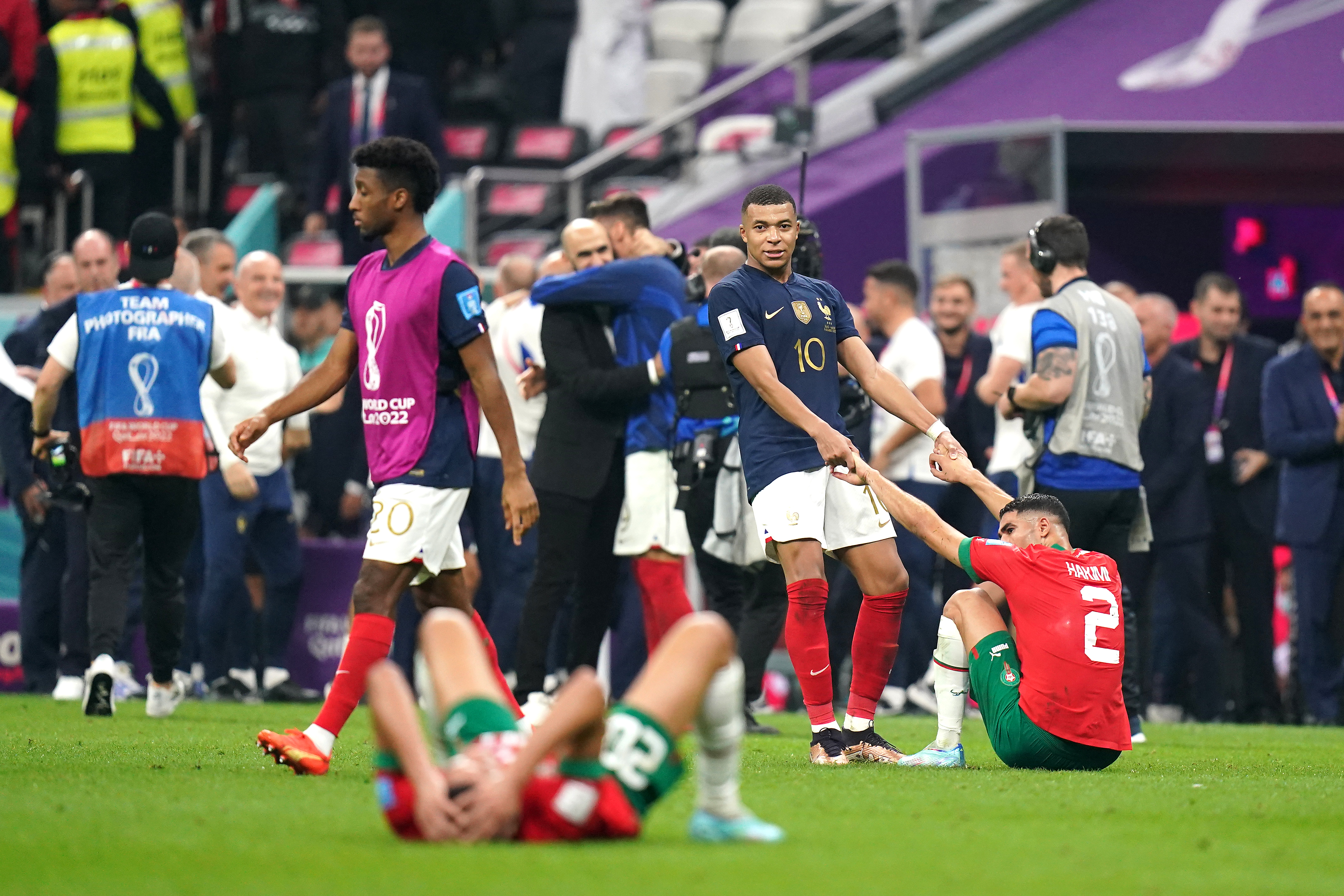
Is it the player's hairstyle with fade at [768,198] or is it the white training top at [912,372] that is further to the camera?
the white training top at [912,372]

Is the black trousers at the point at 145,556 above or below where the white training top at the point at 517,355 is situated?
below

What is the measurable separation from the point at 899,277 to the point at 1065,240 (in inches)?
85.2

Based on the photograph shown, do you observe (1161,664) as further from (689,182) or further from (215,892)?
(215,892)

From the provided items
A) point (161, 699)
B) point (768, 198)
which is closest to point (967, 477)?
point (768, 198)

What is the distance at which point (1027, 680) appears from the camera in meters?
6.78

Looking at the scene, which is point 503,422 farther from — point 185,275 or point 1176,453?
point 1176,453

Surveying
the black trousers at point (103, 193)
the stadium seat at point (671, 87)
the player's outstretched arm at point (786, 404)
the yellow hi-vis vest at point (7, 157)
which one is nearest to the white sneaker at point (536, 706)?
the player's outstretched arm at point (786, 404)

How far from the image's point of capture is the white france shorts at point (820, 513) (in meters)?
7.03

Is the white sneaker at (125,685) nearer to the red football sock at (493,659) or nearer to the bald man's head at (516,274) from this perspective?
the bald man's head at (516,274)

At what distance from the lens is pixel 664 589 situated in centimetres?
913

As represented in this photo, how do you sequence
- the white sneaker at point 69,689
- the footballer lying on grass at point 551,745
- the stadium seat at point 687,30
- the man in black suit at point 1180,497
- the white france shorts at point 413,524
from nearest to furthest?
the footballer lying on grass at point 551,745, the white france shorts at point 413,524, the white sneaker at point 69,689, the man in black suit at point 1180,497, the stadium seat at point 687,30

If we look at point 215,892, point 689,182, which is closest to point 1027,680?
point 215,892

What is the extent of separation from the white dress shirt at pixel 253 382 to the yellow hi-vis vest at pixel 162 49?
5180 millimetres

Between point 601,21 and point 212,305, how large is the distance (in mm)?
8300
